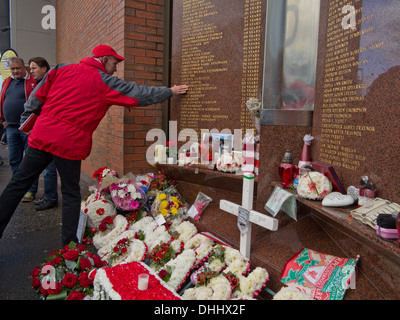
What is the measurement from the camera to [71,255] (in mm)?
2611

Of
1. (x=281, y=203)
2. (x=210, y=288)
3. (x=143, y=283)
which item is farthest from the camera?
(x=281, y=203)

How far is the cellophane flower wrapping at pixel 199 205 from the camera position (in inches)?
130

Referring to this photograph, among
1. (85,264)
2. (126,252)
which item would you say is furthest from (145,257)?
(85,264)

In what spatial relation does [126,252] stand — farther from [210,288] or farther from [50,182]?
[50,182]

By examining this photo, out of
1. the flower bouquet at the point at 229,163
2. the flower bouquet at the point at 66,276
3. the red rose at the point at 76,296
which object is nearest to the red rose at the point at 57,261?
the flower bouquet at the point at 66,276

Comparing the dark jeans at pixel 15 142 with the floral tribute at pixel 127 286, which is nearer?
the floral tribute at pixel 127 286

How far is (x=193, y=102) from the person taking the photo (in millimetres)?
3965

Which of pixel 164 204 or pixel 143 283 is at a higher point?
pixel 164 204

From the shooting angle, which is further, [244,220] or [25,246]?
[25,246]

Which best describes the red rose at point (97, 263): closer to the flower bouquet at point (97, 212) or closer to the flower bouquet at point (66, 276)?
the flower bouquet at point (66, 276)

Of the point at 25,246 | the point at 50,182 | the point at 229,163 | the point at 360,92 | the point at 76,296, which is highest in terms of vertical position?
the point at 360,92

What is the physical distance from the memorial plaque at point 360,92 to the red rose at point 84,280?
2015 mm

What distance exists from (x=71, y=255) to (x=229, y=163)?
164 cm

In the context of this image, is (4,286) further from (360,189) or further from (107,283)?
(360,189)
